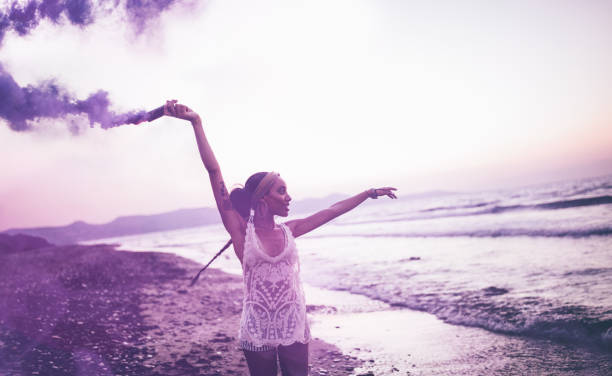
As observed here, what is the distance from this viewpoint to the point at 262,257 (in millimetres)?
2535

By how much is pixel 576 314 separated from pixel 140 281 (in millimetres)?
14171

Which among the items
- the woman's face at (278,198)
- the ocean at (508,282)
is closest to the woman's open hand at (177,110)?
the woman's face at (278,198)

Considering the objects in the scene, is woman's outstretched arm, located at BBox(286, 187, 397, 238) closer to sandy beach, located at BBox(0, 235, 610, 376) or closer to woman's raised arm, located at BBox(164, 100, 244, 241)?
woman's raised arm, located at BBox(164, 100, 244, 241)

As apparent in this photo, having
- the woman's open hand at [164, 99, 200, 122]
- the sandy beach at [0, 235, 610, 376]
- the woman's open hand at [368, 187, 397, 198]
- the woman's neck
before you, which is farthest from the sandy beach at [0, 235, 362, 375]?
the woman's open hand at [164, 99, 200, 122]

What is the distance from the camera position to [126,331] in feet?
24.4

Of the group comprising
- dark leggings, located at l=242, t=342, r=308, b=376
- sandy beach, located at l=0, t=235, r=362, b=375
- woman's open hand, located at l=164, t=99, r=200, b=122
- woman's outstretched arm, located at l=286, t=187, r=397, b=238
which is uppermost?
woman's open hand, located at l=164, t=99, r=200, b=122

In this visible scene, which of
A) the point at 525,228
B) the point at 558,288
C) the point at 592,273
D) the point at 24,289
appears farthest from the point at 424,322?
the point at 525,228

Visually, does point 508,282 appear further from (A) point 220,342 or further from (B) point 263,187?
(B) point 263,187

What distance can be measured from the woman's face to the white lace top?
0.66 ft

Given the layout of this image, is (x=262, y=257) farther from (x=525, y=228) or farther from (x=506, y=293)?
(x=525, y=228)

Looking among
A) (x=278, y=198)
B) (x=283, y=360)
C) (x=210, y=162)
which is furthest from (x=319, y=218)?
(x=283, y=360)

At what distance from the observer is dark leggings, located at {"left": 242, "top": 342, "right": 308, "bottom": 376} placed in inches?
101

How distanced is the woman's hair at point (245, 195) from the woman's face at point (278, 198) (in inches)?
4.6

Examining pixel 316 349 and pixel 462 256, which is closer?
pixel 316 349
